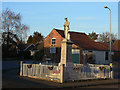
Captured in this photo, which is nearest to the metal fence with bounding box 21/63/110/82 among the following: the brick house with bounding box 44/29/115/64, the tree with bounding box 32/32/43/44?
the brick house with bounding box 44/29/115/64

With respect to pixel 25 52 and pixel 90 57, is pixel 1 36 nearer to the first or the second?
pixel 25 52

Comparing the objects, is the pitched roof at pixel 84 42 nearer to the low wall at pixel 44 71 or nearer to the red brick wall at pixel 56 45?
the red brick wall at pixel 56 45

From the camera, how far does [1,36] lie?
1946 inches

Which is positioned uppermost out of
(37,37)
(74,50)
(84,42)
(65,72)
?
(37,37)

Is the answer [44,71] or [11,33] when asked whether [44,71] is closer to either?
[44,71]

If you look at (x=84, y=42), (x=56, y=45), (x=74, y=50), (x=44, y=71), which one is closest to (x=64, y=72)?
(x=44, y=71)

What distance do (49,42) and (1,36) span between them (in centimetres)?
1587

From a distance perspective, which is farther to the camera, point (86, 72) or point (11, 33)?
point (11, 33)

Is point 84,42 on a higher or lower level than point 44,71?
higher

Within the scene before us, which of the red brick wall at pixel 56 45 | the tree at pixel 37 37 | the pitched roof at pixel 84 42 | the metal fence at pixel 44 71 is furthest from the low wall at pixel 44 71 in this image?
the tree at pixel 37 37

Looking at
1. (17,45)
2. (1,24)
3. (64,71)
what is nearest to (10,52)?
(17,45)

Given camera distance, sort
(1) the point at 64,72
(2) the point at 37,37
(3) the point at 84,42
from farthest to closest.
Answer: (2) the point at 37,37, (3) the point at 84,42, (1) the point at 64,72

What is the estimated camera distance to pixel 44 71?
15203mm

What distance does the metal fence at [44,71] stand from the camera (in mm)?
14741
